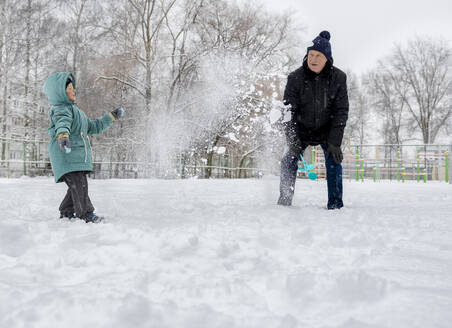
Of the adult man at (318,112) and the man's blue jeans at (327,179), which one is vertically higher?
the adult man at (318,112)

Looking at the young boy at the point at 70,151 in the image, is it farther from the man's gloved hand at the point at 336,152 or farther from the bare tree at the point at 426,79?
the bare tree at the point at 426,79

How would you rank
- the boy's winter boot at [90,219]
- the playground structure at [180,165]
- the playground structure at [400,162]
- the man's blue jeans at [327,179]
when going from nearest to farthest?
the boy's winter boot at [90,219] < the man's blue jeans at [327,179] < the playground structure at [180,165] < the playground structure at [400,162]

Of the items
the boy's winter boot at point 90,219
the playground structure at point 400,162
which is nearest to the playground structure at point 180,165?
the playground structure at point 400,162

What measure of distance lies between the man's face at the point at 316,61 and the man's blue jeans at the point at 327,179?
0.77 metres

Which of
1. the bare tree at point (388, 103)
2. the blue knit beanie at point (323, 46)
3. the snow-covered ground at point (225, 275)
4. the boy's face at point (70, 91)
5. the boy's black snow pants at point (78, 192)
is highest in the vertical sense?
the bare tree at point (388, 103)

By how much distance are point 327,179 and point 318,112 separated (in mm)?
686

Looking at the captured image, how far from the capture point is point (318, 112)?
12.3 ft

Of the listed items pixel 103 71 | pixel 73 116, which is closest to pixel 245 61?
pixel 103 71

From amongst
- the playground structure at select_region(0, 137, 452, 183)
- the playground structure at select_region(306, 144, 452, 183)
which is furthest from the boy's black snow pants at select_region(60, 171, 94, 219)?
the playground structure at select_region(306, 144, 452, 183)

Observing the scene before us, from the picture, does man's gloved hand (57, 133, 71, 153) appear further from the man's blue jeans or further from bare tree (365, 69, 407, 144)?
bare tree (365, 69, 407, 144)

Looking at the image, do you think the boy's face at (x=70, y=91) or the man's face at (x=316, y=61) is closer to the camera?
the boy's face at (x=70, y=91)

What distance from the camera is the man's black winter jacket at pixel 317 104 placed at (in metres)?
3.73

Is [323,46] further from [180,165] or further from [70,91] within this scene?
[180,165]

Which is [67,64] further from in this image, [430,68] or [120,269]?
[430,68]
